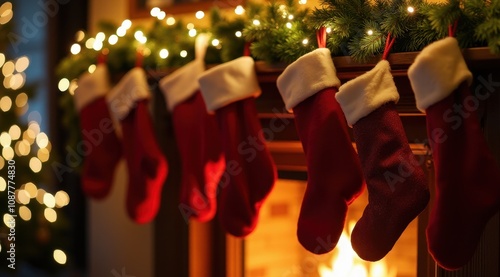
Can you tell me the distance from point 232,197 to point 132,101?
57cm

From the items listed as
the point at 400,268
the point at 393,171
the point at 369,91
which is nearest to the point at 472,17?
the point at 369,91

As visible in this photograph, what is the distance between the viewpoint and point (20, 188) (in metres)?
2.49

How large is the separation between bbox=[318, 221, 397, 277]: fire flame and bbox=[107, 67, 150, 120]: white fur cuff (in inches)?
32.2

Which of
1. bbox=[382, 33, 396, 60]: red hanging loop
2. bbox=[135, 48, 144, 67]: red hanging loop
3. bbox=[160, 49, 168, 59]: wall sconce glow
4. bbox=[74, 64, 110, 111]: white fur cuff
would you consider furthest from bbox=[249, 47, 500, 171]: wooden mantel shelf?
bbox=[74, 64, 110, 111]: white fur cuff

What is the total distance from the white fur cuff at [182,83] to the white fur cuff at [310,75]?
1.29ft

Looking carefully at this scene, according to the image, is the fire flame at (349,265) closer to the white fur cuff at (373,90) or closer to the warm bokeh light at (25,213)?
the white fur cuff at (373,90)

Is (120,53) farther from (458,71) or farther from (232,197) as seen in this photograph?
(458,71)

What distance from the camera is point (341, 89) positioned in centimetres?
127

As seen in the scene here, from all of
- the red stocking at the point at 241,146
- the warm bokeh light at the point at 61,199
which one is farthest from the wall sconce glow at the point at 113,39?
the warm bokeh light at the point at 61,199

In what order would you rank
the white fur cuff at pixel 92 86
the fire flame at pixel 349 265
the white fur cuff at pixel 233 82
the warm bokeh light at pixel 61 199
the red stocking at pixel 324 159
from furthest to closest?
1. the warm bokeh light at pixel 61 199
2. the white fur cuff at pixel 92 86
3. the fire flame at pixel 349 265
4. the white fur cuff at pixel 233 82
5. the red stocking at pixel 324 159

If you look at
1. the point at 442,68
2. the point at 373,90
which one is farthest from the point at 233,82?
the point at 442,68

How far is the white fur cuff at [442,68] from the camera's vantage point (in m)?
1.15

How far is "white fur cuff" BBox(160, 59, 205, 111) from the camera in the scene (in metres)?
1.69

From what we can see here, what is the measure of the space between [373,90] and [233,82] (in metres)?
0.44
